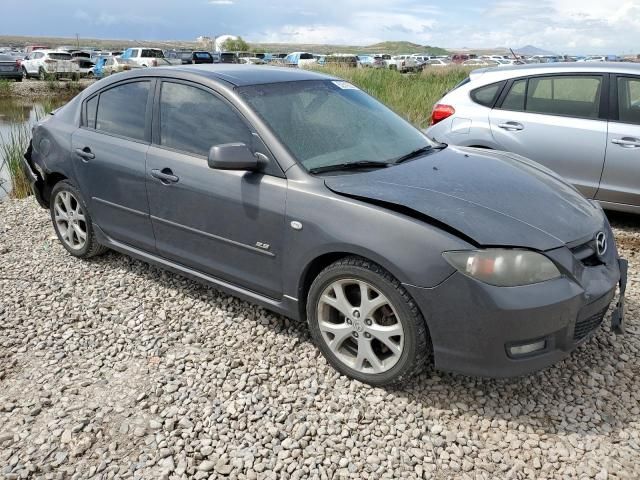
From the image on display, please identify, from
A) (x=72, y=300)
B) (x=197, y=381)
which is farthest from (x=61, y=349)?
(x=197, y=381)

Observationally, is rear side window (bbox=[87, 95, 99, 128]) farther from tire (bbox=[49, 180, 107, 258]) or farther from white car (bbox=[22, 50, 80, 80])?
white car (bbox=[22, 50, 80, 80])

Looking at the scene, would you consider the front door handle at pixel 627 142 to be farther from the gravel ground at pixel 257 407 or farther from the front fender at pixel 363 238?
the front fender at pixel 363 238

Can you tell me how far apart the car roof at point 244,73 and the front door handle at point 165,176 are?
68 centimetres

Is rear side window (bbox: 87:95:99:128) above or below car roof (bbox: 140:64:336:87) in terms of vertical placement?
below

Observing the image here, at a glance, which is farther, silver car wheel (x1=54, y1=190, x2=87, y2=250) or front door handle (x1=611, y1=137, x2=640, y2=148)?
front door handle (x1=611, y1=137, x2=640, y2=148)

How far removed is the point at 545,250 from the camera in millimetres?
2676

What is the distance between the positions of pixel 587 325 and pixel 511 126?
10.8ft

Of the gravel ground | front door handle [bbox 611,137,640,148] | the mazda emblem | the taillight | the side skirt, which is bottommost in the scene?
the gravel ground

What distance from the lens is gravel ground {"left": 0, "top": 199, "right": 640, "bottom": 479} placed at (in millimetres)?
2572

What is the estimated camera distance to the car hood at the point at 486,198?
8.91 ft

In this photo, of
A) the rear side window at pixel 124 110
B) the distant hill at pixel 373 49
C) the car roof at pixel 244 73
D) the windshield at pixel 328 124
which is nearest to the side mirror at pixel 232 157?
the windshield at pixel 328 124

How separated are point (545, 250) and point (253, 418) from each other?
1.70 m

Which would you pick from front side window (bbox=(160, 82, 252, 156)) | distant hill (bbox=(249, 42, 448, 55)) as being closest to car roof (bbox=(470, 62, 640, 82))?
front side window (bbox=(160, 82, 252, 156))

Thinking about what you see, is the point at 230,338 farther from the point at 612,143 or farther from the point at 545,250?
the point at 612,143
